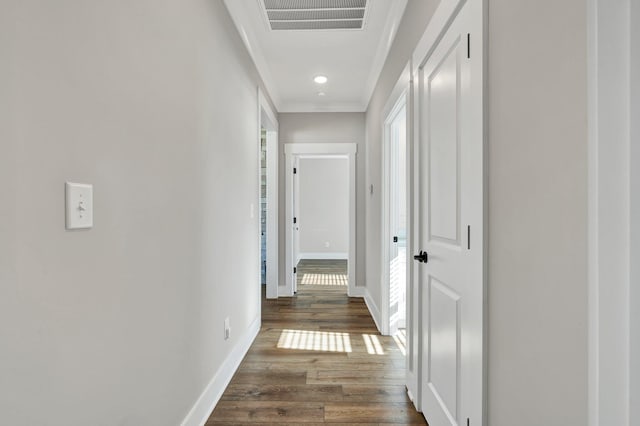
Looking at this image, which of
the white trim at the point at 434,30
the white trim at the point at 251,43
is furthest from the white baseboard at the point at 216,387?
the white trim at the point at 251,43

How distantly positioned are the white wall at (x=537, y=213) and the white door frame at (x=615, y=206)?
1.9 inches

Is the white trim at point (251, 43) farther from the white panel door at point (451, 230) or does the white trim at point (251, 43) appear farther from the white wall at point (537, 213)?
the white wall at point (537, 213)

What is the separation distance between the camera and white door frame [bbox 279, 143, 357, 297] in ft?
15.4

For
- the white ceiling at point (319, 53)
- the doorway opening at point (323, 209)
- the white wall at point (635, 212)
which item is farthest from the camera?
the doorway opening at point (323, 209)

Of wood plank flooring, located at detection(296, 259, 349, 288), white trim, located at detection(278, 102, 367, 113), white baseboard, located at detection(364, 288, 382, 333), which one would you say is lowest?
wood plank flooring, located at detection(296, 259, 349, 288)

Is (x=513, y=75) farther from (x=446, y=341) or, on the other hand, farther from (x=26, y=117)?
(x=26, y=117)

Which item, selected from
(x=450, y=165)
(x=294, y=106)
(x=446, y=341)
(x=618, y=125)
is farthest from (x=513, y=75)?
(x=294, y=106)

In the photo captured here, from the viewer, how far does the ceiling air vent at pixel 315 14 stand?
8.02 ft

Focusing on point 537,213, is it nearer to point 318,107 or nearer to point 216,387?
point 216,387

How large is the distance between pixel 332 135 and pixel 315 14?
2217 mm

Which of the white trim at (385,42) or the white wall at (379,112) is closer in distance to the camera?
the white wall at (379,112)

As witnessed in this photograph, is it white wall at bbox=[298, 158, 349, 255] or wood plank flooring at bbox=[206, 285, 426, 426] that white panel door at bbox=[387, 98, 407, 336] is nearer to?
wood plank flooring at bbox=[206, 285, 426, 426]

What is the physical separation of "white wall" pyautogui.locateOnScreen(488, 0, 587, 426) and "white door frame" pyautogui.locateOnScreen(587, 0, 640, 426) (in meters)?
0.05

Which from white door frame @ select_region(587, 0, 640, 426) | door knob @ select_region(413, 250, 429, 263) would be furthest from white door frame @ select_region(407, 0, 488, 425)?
white door frame @ select_region(587, 0, 640, 426)
